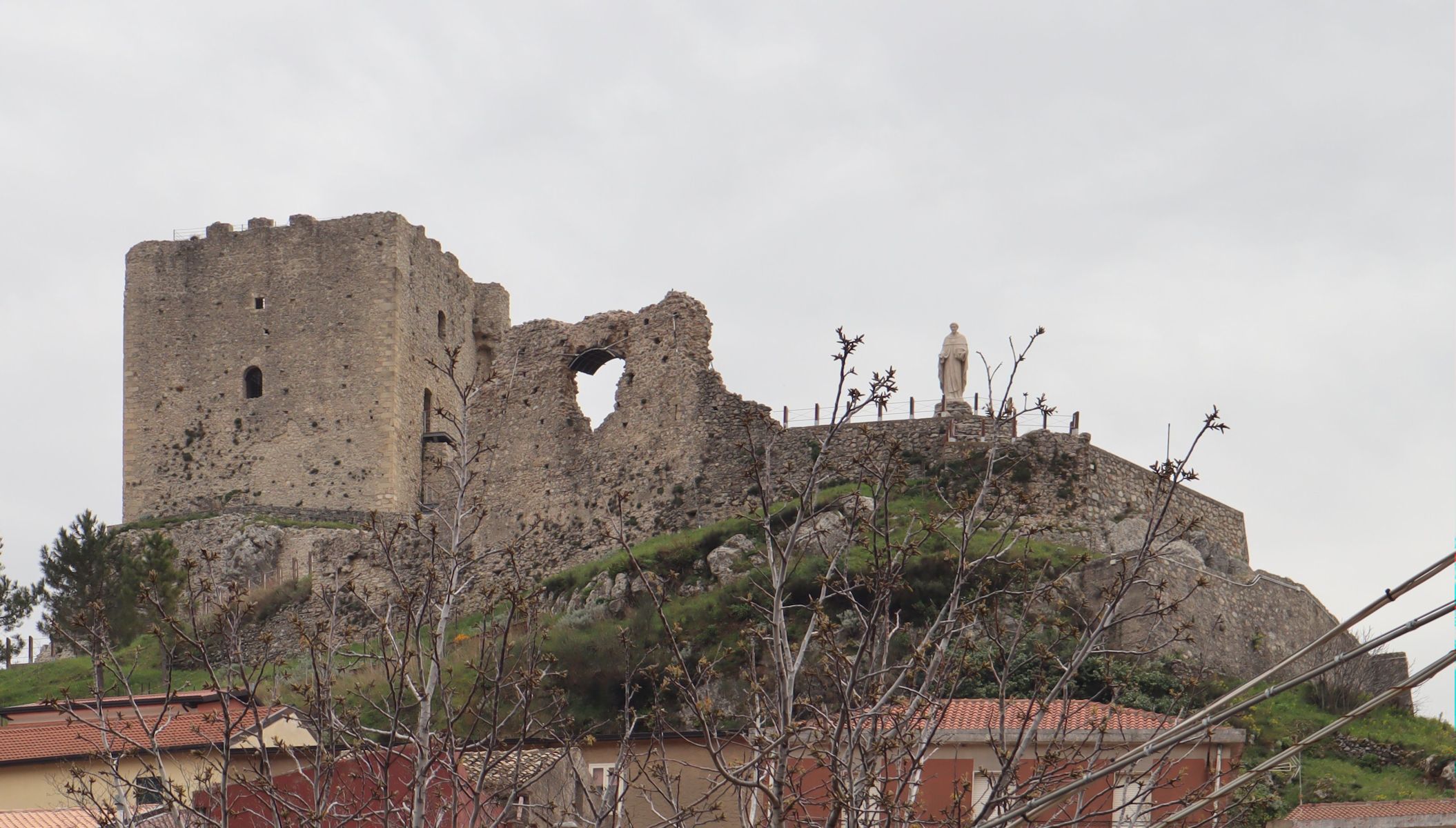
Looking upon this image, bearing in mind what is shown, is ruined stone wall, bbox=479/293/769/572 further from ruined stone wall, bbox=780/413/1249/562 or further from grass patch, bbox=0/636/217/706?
grass patch, bbox=0/636/217/706

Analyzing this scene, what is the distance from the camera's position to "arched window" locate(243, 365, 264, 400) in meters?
44.1

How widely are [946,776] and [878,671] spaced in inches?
314

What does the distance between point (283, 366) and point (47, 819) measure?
2760 centimetres

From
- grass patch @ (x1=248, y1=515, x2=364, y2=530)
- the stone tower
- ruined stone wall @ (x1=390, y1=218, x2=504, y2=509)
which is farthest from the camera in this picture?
ruined stone wall @ (x1=390, y1=218, x2=504, y2=509)

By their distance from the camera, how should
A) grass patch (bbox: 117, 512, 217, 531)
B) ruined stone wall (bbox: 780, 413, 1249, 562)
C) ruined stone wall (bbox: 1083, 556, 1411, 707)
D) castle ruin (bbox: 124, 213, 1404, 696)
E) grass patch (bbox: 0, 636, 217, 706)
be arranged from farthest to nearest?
grass patch (bbox: 117, 512, 217, 531)
castle ruin (bbox: 124, 213, 1404, 696)
grass patch (bbox: 0, 636, 217, 706)
ruined stone wall (bbox: 780, 413, 1249, 562)
ruined stone wall (bbox: 1083, 556, 1411, 707)

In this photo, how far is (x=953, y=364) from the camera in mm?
31141

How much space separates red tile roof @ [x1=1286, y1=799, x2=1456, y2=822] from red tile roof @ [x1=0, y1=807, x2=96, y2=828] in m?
12.0

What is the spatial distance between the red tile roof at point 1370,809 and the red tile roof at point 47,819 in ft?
39.3

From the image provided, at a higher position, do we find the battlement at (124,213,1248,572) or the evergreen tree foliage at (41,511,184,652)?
the battlement at (124,213,1248,572)

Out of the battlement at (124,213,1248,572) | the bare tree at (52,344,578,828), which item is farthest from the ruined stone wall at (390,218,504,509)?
the bare tree at (52,344,578,828)

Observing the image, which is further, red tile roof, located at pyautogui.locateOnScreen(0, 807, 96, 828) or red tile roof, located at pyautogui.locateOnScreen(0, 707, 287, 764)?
red tile roof, located at pyautogui.locateOnScreen(0, 707, 287, 764)

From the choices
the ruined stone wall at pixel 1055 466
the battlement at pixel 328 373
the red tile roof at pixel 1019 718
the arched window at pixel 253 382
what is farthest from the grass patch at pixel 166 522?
the red tile roof at pixel 1019 718

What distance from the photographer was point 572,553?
3425 centimetres

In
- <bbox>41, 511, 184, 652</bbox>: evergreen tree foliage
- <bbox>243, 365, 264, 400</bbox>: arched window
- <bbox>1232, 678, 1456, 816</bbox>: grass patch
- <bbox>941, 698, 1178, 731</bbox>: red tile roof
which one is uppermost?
<bbox>243, 365, 264, 400</bbox>: arched window
